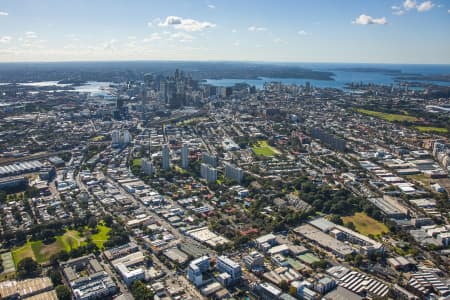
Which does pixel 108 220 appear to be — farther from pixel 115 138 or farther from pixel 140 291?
pixel 115 138

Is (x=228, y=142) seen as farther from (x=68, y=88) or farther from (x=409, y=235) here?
(x=68, y=88)

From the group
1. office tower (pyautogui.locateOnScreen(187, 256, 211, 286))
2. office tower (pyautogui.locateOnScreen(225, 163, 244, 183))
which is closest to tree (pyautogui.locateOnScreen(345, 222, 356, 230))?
office tower (pyautogui.locateOnScreen(187, 256, 211, 286))

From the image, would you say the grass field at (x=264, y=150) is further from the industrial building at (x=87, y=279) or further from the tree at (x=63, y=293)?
the tree at (x=63, y=293)

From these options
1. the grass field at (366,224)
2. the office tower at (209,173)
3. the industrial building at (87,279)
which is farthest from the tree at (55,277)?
the grass field at (366,224)

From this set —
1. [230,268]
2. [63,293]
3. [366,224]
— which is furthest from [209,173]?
[63,293]

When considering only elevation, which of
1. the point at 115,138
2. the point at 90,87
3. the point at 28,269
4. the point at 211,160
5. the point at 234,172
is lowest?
the point at 28,269

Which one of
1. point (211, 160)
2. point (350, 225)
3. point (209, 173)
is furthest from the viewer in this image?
point (211, 160)
